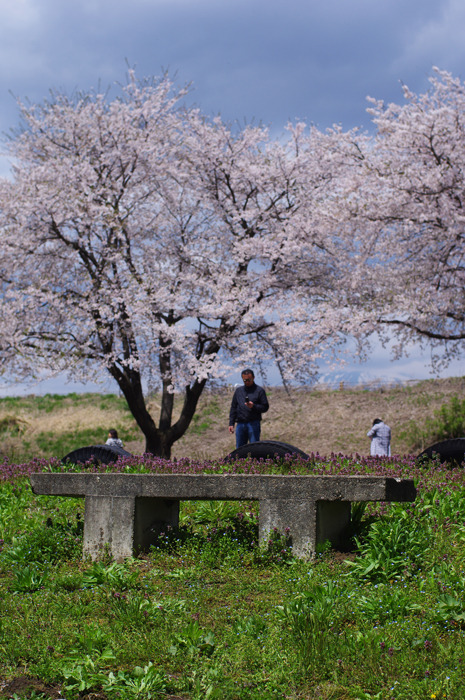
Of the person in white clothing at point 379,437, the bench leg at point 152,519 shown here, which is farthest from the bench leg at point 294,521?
the person in white clothing at point 379,437

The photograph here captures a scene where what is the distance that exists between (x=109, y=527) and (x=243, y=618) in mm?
2524

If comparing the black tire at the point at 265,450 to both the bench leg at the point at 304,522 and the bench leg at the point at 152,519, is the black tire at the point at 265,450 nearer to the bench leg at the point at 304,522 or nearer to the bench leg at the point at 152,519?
the bench leg at the point at 152,519

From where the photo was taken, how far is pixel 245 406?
1250 centimetres

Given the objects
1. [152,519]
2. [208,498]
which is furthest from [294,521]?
[152,519]

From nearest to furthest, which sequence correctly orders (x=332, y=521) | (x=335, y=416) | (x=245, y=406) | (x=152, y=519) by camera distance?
1. (x=332, y=521)
2. (x=152, y=519)
3. (x=245, y=406)
4. (x=335, y=416)

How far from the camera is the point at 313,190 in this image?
21.1 metres

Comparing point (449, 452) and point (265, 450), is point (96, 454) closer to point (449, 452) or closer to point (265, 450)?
point (265, 450)

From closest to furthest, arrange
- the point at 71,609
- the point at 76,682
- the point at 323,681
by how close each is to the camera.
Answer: the point at 323,681, the point at 76,682, the point at 71,609

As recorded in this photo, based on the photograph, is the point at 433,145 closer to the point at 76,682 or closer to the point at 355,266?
the point at 355,266

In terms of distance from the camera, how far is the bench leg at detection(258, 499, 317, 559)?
599 cm

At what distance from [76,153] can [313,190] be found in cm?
771

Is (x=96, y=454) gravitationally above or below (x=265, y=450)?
below

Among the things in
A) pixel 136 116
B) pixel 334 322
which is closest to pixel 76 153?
pixel 136 116

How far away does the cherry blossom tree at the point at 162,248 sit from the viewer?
61.7ft
